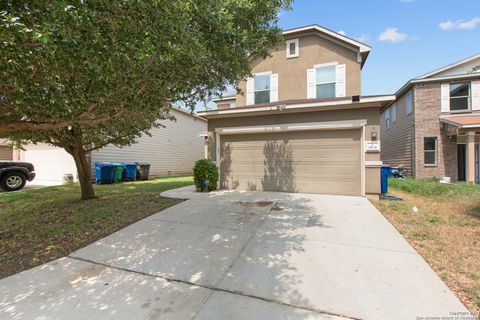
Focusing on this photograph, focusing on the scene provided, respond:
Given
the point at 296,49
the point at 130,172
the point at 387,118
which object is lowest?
the point at 130,172

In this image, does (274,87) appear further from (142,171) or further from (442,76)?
(142,171)

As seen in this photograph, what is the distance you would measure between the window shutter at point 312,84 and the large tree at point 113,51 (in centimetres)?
503

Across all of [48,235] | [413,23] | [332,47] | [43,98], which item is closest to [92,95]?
[43,98]

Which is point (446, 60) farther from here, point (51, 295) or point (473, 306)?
point (51, 295)

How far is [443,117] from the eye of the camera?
1147 cm

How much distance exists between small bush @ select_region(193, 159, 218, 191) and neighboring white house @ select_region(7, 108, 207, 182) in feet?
6.98

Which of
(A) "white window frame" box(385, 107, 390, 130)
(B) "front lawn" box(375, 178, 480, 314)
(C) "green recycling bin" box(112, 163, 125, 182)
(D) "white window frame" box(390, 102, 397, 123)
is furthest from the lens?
(A) "white window frame" box(385, 107, 390, 130)

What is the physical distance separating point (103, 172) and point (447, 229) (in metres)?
13.5

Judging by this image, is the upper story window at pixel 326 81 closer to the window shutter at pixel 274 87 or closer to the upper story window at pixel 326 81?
the upper story window at pixel 326 81

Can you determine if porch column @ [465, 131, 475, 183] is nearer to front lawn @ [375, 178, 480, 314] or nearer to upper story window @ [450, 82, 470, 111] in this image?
upper story window @ [450, 82, 470, 111]

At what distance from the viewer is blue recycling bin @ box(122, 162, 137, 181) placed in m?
13.4

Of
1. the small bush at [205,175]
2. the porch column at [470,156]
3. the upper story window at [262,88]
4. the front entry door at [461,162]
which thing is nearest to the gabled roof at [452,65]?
the porch column at [470,156]

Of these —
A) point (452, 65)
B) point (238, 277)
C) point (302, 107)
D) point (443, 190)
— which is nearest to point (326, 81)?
point (302, 107)

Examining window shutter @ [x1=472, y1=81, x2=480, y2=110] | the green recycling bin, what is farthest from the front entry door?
the green recycling bin
